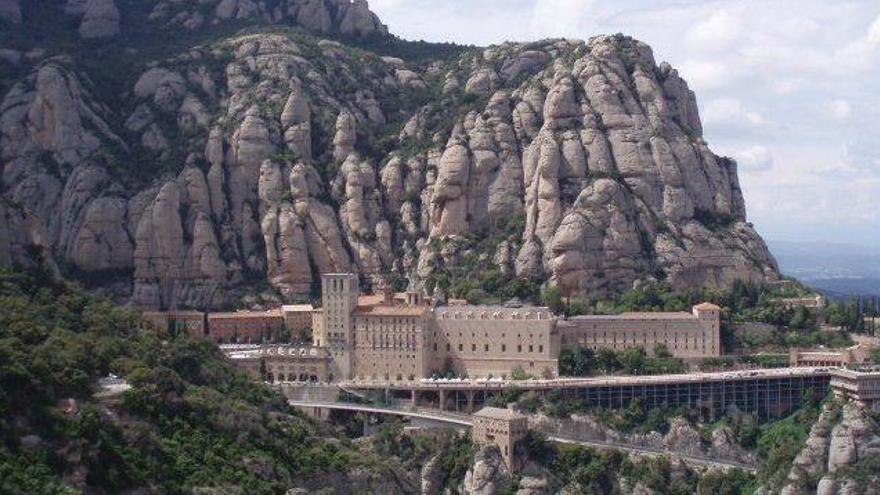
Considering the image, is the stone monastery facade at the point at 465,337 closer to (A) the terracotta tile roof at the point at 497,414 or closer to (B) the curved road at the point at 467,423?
(B) the curved road at the point at 467,423

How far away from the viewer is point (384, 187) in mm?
186625

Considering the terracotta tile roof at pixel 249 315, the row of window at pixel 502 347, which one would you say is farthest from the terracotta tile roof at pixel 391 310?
the terracotta tile roof at pixel 249 315

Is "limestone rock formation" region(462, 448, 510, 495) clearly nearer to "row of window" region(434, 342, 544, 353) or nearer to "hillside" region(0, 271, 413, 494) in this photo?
"hillside" region(0, 271, 413, 494)

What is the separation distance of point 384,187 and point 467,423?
2019 inches

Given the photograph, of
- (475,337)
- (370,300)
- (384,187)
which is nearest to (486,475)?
(475,337)

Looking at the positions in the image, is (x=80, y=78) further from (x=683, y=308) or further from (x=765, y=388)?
(x=765, y=388)

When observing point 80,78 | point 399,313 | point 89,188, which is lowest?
point 399,313

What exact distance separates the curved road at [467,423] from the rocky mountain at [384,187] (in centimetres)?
2783

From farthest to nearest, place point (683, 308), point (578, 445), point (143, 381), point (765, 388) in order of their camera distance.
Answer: point (683, 308) < point (765, 388) < point (578, 445) < point (143, 381)

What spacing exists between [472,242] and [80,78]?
1856 inches

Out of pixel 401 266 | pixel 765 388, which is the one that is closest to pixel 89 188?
pixel 401 266

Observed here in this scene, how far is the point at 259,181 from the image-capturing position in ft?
604

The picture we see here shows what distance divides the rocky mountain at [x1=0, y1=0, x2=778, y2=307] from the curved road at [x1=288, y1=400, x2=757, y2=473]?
2783 cm

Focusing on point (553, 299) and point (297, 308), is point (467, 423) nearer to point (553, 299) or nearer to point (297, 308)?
point (553, 299)
